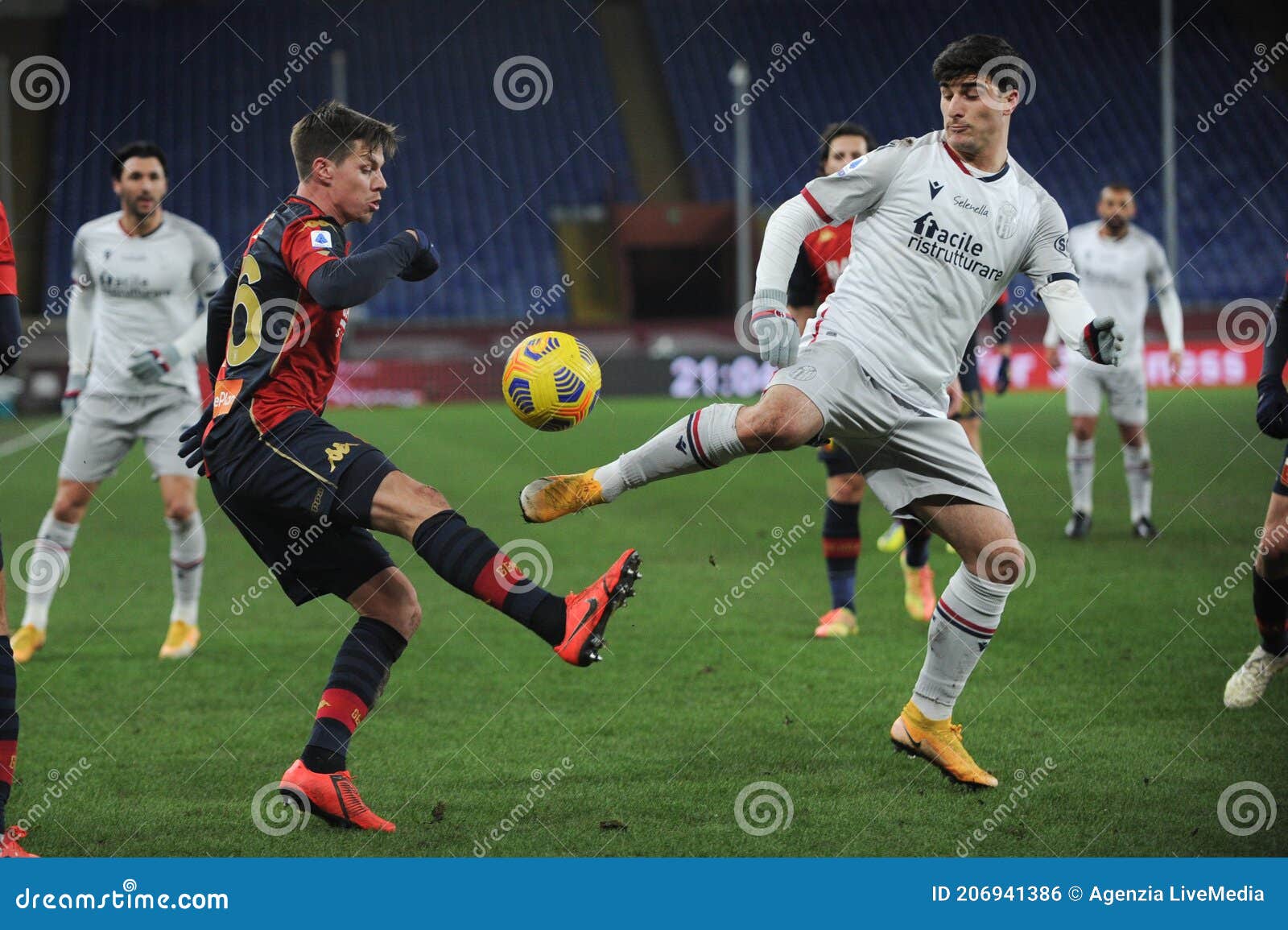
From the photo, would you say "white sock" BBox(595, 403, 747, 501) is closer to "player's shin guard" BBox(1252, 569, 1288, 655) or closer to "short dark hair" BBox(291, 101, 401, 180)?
"short dark hair" BBox(291, 101, 401, 180)

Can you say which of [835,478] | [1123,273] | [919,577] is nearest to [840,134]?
[835,478]

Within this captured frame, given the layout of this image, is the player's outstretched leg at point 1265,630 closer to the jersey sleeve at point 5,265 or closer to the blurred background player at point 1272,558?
the blurred background player at point 1272,558

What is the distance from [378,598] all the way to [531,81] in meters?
32.2

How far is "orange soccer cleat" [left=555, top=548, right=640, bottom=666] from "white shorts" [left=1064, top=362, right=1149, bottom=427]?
716cm

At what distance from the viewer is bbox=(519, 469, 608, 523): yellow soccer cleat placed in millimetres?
3879

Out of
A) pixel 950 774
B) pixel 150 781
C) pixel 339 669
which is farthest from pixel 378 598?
pixel 950 774

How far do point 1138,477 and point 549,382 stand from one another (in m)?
6.83

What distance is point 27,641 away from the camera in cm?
666

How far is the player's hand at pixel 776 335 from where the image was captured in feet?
12.5

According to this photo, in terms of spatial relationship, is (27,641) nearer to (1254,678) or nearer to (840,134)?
(840,134)

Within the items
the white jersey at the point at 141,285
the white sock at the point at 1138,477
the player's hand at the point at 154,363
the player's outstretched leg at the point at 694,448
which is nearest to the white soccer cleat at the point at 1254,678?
the player's outstretched leg at the point at 694,448

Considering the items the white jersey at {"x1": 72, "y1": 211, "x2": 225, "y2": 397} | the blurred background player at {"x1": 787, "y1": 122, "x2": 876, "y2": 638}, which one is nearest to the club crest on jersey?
the blurred background player at {"x1": 787, "y1": 122, "x2": 876, "y2": 638}

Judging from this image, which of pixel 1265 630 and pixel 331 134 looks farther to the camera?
pixel 1265 630

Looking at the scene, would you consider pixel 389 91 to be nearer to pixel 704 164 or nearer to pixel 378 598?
pixel 704 164
